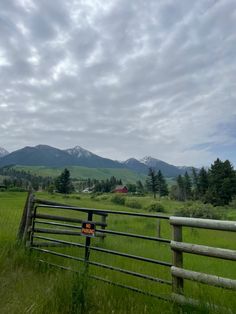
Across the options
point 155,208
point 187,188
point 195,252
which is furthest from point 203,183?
point 195,252

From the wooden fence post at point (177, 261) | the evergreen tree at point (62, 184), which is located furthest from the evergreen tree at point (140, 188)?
the wooden fence post at point (177, 261)

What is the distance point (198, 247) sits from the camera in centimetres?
441

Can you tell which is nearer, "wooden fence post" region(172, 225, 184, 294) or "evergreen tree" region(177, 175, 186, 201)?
"wooden fence post" region(172, 225, 184, 294)

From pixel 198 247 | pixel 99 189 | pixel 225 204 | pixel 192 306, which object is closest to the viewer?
pixel 192 306

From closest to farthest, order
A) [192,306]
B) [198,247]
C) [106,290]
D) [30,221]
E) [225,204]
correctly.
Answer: [192,306]
[198,247]
[106,290]
[30,221]
[225,204]

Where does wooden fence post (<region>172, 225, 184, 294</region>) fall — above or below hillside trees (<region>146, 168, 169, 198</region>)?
below

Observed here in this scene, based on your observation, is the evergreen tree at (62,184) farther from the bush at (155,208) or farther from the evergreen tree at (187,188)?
the bush at (155,208)

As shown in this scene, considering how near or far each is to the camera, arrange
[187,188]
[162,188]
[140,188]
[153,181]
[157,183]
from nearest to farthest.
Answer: [187,188]
[153,181]
[157,183]
[162,188]
[140,188]

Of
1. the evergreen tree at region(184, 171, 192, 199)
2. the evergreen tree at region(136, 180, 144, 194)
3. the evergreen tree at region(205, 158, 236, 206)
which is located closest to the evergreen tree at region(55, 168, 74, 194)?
the evergreen tree at region(184, 171, 192, 199)

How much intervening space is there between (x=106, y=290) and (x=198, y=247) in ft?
4.90

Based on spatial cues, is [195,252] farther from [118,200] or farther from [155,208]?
[118,200]

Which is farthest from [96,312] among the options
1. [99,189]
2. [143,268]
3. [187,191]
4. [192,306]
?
[99,189]

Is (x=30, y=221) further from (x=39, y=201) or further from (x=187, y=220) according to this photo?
(x=187, y=220)

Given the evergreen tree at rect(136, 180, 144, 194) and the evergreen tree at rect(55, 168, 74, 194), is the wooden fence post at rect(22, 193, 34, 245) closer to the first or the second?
the evergreen tree at rect(55, 168, 74, 194)
